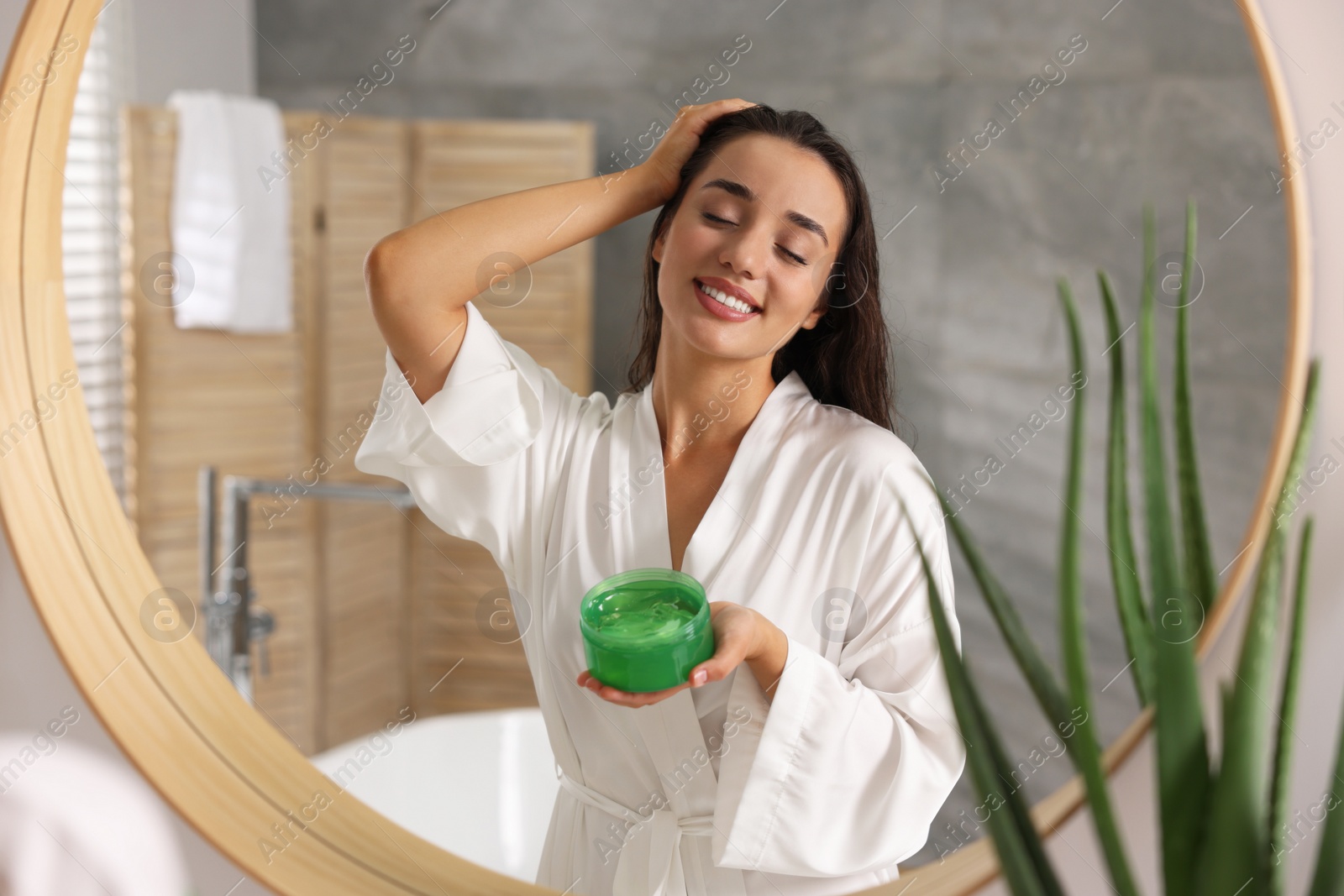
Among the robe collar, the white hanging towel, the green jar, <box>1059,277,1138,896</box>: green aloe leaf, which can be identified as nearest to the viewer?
<box>1059,277,1138,896</box>: green aloe leaf

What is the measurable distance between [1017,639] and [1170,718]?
0.15 feet

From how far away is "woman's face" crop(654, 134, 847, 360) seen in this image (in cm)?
48

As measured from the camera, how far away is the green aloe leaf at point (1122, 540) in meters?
0.30

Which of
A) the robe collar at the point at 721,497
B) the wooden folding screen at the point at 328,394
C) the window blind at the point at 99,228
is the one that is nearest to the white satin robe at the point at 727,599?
the robe collar at the point at 721,497

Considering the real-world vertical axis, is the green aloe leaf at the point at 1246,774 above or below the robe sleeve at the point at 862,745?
above

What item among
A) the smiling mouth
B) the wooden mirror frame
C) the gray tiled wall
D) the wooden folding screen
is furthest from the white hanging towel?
the smiling mouth

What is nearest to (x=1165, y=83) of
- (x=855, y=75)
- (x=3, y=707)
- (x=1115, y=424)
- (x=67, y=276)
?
(x=855, y=75)

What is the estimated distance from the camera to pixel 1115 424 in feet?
1.00

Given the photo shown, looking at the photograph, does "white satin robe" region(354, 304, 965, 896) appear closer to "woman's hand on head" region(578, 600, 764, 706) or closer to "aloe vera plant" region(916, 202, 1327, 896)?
"woman's hand on head" region(578, 600, 764, 706)

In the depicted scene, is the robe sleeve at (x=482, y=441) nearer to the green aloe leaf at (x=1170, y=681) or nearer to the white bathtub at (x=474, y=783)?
the green aloe leaf at (x=1170, y=681)

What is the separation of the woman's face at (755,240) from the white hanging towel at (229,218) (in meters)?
1.20

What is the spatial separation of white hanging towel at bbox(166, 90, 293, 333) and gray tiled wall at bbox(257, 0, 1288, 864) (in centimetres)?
50

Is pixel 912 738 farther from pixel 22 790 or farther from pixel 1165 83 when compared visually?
pixel 1165 83

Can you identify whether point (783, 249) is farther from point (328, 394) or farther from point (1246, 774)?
point (328, 394)
